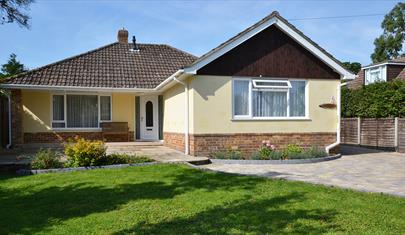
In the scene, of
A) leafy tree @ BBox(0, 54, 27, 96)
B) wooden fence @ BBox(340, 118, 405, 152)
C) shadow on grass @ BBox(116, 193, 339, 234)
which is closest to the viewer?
shadow on grass @ BBox(116, 193, 339, 234)

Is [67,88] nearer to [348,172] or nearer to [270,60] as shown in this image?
[270,60]

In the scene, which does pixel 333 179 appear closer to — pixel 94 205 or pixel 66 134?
pixel 94 205

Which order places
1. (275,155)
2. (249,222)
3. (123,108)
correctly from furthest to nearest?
(123,108) < (275,155) < (249,222)

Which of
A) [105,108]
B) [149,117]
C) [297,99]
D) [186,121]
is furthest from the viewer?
[149,117]

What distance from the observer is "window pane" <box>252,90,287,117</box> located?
15242 mm

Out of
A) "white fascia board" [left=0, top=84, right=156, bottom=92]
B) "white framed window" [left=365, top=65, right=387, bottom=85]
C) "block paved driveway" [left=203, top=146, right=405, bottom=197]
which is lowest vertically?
"block paved driveway" [left=203, top=146, right=405, bottom=197]

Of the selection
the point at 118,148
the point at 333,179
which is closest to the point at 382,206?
the point at 333,179

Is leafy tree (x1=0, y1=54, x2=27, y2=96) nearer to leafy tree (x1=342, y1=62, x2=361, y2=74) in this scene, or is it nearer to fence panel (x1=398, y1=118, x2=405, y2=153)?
fence panel (x1=398, y1=118, x2=405, y2=153)

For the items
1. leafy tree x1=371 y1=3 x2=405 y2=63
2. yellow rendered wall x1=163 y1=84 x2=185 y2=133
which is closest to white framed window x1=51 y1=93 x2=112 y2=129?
yellow rendered wall x1=163 y1=84 x2=185 y2=133

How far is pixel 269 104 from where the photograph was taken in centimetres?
1546

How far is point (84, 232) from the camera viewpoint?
5852mm

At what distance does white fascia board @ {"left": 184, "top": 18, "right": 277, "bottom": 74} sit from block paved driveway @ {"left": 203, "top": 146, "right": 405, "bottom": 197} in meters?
3.66

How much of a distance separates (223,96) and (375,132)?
31.5 feet

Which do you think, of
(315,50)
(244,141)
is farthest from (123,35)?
(315,50)
